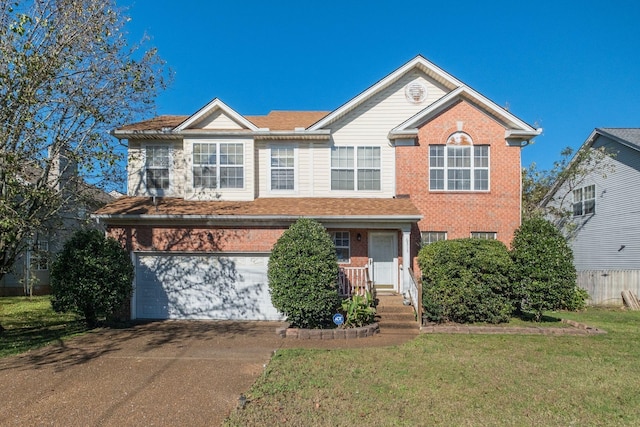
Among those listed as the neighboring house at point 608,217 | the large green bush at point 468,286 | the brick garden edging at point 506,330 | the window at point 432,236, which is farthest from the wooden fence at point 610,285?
the large green bush at point 468,286

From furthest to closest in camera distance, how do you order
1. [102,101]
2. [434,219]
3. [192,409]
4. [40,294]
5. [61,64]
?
1. [40,294]
2. [434,219]
3. [102,101]
4. [61,64]
5. [192,409]

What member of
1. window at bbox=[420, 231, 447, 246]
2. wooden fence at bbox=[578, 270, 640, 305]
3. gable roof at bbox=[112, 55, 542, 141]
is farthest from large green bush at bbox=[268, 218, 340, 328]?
wooden fence at bbox=[578, 270, 640, 305]

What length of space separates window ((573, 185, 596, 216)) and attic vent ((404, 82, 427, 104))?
1211 centimetres

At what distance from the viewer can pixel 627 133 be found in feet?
64.6

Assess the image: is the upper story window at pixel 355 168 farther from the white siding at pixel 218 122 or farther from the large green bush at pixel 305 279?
the large green bush at pixel 305 279

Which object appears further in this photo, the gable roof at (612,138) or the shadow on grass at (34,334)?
the gable roof at (612,138)

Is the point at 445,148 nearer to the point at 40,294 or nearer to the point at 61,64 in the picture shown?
the point at 61,64

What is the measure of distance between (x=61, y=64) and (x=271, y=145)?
6838mm

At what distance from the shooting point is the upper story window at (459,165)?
47.7 feet

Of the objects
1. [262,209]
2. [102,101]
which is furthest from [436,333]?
[102,101]

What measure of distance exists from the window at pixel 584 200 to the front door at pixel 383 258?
13411mm

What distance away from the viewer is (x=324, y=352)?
29.7ft

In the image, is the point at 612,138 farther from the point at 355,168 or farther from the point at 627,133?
the point at 355,168

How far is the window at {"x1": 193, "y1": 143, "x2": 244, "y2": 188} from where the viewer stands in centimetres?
1463
